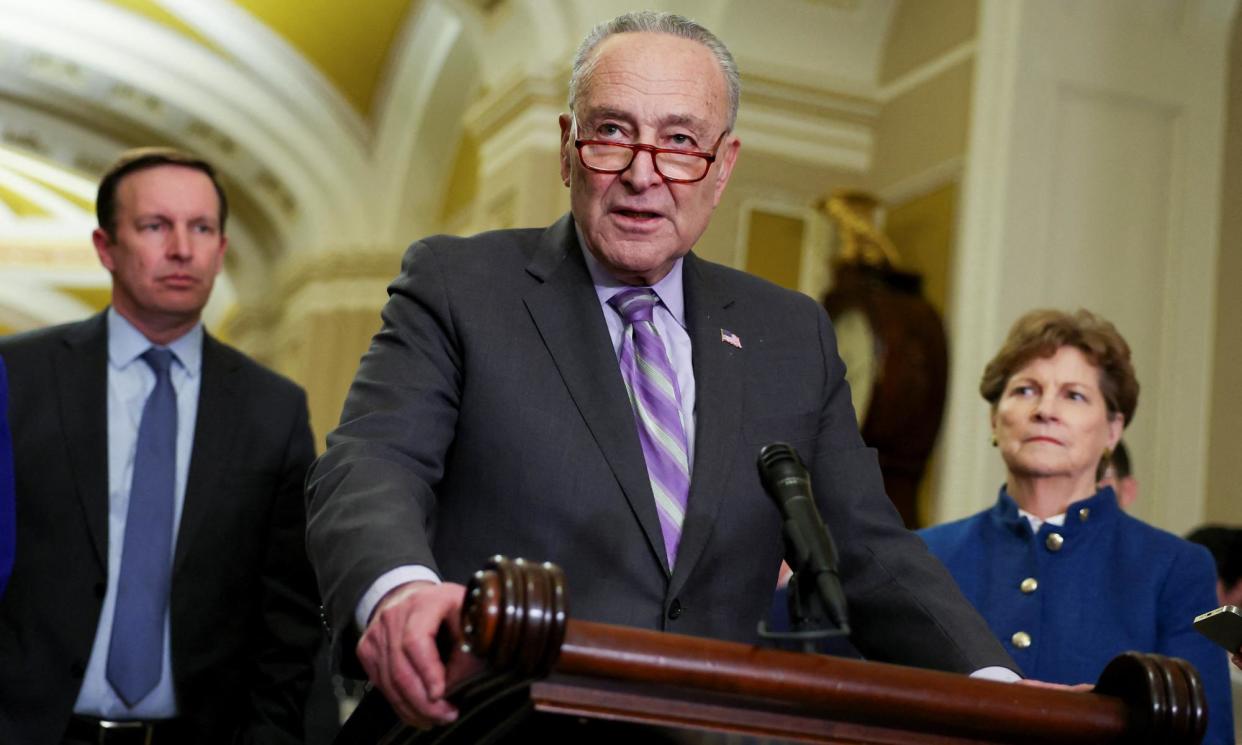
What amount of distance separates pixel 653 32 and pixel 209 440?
165 cm

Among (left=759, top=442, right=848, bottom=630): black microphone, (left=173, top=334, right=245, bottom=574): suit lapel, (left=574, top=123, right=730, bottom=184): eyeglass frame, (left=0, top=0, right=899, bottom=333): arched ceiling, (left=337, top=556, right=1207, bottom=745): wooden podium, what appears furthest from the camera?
(left=0, top=0, right=899, bottom=333): arched ceiling

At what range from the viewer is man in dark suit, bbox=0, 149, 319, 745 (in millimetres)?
3123

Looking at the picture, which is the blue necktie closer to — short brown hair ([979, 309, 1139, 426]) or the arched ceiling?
short brown hair ([979, 309, 1139, 426])

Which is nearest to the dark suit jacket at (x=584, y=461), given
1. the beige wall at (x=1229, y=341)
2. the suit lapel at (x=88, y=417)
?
the suit lapel at (x=88, y=417)

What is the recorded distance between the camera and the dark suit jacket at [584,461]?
1.96 m

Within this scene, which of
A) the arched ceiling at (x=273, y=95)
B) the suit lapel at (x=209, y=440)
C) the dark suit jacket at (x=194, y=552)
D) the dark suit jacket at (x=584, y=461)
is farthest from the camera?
the arched ceiling at (x=273, y=95)

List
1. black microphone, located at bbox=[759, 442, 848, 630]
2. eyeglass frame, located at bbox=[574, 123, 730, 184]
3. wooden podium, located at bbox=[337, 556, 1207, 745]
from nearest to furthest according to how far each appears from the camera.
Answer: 1. wooden podium, located at bbox=[337, 556, 1207, 745]
2. black microphone, located at bbox=[759, 442, 848, 630]
3. eyeglass frame, located at bbox=[574, 123, 730, 184]

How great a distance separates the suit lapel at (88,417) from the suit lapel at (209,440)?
17cm

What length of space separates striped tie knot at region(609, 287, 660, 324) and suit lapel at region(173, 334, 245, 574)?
1461 millimetres

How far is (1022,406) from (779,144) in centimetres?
398

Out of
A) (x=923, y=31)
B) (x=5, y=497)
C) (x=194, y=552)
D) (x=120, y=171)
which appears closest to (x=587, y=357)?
(x=5, y=497)

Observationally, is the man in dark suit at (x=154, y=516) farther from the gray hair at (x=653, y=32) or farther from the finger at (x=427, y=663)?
the finger at (x=427, y=663)

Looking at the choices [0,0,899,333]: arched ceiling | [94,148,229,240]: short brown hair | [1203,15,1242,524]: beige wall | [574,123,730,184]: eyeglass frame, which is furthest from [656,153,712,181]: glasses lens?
[0,0,899,333]: arched ceiling

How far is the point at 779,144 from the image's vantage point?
725 cm
